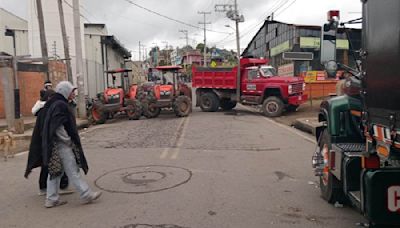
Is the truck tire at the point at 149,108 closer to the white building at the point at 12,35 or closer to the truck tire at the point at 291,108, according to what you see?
the truck tire at the point at 291,108

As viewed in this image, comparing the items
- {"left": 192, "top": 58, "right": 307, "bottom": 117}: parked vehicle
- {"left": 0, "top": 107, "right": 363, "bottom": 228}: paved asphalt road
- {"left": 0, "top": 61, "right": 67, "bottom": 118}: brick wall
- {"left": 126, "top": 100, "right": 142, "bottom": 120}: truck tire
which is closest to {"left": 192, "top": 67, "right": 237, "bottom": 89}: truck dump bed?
{"left": 192, "top": 58, "right": 307, "bottom": 117}: parked vehicle

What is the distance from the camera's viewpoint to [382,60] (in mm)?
3439

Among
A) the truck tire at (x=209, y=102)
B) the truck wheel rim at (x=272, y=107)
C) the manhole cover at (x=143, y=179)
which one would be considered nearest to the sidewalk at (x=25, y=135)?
the manhole cover at (x=143, y=179)

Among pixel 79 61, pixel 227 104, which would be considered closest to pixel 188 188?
pixel 79 61

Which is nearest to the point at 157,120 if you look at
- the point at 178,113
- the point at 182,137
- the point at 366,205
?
the point at 178,113

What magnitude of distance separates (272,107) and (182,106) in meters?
4.47

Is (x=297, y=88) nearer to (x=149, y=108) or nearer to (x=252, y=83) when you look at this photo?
(x=252, y=83)

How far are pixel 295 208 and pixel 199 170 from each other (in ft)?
8.77

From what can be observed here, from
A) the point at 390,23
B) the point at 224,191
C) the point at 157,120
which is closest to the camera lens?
the point at 390,23

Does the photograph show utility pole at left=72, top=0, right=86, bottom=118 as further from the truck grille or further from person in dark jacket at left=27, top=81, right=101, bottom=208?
person in dark jacket at left=27, top=81, right=101, bottom=208

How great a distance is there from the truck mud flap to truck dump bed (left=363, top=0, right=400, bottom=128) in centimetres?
49

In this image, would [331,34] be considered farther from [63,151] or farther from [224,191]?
[63,151]

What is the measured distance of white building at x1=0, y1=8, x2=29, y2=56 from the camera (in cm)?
3222

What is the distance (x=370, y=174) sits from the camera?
3566 millimetres
